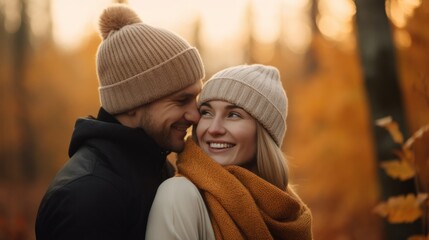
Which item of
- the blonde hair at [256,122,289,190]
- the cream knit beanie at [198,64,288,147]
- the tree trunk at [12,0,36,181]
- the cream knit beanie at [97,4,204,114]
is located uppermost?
the cream knit beanie at [97,4,204,114]

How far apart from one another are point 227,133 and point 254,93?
32 centimetres

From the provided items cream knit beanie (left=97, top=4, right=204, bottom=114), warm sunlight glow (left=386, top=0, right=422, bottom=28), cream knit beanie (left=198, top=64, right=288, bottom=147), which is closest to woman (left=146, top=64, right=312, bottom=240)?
cream knit beanie (left=198, top=64, right=288, bottom=147)

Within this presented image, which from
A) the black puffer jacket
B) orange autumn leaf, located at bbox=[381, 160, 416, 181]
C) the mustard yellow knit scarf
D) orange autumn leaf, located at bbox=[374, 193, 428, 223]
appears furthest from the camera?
orange autumn leaf, located at bbox=[381, 160, 416, 181]

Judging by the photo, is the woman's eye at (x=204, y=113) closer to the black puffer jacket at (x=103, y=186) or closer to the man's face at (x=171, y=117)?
the man's face at (x=171, y=117)

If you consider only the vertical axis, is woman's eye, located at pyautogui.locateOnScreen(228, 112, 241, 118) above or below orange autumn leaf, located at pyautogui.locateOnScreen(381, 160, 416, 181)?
above

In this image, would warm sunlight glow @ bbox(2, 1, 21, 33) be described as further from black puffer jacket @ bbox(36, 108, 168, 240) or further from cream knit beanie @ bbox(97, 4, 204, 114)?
black puffer jacket @ bbox(36, 108, 168, 240)

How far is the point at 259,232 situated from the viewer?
3387 millimetres

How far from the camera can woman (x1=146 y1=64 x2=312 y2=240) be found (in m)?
3.24

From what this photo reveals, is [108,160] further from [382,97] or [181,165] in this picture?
[382,97]

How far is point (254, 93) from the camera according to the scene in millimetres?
3730

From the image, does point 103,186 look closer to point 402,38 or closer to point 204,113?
point 204,113

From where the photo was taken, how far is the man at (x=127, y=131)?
3.00 metres

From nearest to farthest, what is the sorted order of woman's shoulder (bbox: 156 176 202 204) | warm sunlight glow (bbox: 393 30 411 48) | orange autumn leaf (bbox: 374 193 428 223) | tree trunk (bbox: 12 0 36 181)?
woman's shoulder (bbox: 156 176 202 204) < orange autumn leaf (bbox: 374 193 428 223) < warm sunlight glow (bbox: 393 30 411 48) < tree trunk (bbox: 12 0 36 181)

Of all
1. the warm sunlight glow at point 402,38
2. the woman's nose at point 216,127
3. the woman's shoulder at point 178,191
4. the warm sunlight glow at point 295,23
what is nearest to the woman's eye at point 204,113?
the woman's nose at point 216,127
